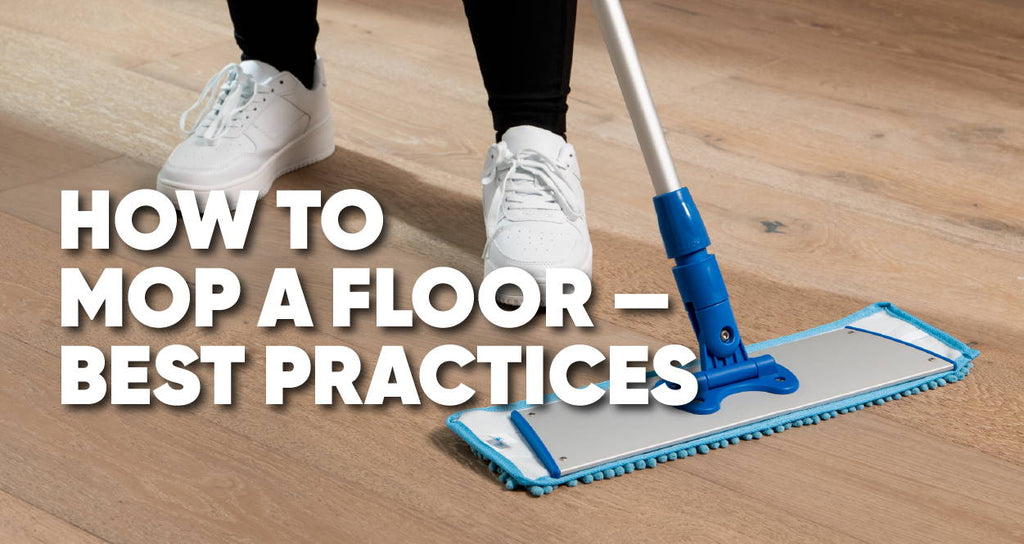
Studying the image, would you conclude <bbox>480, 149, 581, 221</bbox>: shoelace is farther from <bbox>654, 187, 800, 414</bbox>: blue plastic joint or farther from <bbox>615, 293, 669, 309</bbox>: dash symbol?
<bbox>654, 187, 800, 414</bbox>: blue plastic joint

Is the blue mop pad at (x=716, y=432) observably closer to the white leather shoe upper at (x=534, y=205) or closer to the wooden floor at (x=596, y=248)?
the wooden floor at (x=596, y=248)

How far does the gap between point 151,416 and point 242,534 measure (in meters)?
0.17

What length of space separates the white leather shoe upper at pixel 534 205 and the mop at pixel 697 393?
0.61 ft

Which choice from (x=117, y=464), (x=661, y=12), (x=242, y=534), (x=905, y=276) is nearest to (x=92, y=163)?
(x=117, y=464)

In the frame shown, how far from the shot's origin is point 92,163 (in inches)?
50.8

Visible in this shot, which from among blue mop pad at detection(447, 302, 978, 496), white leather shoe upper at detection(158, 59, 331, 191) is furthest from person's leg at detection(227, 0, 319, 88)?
blue mop pad at detection(447, 302, 978, 496)

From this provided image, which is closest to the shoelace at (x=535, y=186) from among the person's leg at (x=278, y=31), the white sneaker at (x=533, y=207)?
the white sneaker at (x=533, y=207)

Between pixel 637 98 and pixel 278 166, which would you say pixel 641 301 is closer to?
pixel 637 98

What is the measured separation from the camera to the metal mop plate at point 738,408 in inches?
31.1

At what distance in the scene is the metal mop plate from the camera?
79cm

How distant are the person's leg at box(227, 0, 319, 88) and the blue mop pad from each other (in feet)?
1.92

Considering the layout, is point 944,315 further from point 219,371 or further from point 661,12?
point 661,12

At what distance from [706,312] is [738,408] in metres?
0.08

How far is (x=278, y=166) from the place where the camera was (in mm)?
1282
